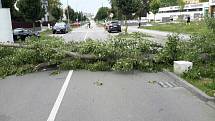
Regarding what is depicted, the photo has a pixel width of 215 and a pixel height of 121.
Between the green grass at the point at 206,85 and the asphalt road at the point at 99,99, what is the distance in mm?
392

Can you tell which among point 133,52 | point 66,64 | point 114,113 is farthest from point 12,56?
point 114,113

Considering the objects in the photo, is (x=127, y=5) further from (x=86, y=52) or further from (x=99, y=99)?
(x=99, y=99)

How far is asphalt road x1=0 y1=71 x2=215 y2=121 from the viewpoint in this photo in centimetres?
735

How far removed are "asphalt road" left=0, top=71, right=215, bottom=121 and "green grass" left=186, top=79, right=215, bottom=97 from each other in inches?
15.4

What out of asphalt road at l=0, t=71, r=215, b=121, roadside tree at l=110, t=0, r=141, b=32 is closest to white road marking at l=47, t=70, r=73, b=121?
asphalt road at l=0, t=71, r=215, b=121

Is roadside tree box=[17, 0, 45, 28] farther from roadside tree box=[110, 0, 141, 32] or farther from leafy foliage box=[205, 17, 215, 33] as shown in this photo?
leafy foliage box=[205, 17, 215, 33]

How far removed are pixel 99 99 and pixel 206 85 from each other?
304cm

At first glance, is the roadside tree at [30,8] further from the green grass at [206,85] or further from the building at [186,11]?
the building at [186,11]

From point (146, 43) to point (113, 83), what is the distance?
370 cm

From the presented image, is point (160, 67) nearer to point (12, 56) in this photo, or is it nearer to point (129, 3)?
point (12, 56)

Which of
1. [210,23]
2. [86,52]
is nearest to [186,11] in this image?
[210,23]

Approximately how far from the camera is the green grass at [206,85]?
899cm

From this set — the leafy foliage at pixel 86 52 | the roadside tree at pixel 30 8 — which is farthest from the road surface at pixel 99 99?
the roadside tree at pixel 30 8

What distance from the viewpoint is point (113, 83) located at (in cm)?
1094
